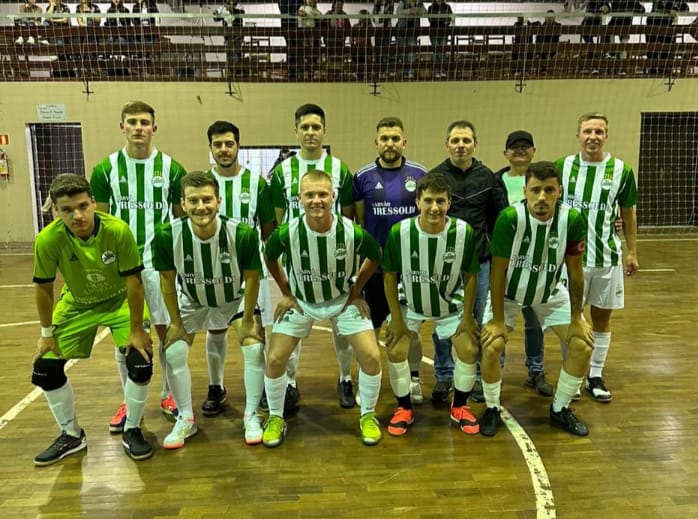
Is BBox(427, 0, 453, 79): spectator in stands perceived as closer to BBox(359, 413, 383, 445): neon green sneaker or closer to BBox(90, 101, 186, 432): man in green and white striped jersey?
BBox(90, 101, 186, 432): man in green and white striped jersey

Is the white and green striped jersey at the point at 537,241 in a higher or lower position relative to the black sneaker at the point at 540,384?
higher

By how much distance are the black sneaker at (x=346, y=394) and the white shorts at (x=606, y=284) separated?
183cm

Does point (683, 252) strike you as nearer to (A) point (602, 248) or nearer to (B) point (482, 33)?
(B) point (482, 33)

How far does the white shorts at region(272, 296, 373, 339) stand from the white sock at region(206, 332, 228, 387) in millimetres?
551

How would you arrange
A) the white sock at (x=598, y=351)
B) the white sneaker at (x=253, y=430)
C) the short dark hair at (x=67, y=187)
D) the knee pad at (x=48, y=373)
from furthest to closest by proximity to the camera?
the white sock at (x=598, y=351) < the white sneaker at (x=253, y=430) < the knee pad at (x=48, y=373) < the short dark hair at (x=67, y=187)

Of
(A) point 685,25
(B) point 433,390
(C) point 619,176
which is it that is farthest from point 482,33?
(B) point 433,390

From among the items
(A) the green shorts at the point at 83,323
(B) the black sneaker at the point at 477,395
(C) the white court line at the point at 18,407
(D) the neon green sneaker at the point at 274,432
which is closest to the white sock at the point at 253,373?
(D) the neon green sneaker at the point at 274,432

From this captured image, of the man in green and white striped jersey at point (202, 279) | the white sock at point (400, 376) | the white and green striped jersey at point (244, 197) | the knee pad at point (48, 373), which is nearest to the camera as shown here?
the knee pad at point (48, 373)

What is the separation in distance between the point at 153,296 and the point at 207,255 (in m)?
0.58

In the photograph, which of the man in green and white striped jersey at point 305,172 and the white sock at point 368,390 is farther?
the man in green and white striped jersey at point 305,172

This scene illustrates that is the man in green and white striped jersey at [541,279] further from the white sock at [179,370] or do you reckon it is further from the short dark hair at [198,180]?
the white sock at [179,370]

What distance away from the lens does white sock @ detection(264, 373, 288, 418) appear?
3270 millimetres

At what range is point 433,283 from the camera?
325 centimetres

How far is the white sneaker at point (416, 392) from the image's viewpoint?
3.75 meters
